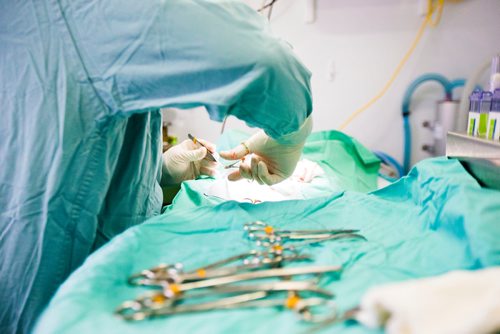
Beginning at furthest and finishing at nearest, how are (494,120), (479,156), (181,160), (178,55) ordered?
(181,160) → (494,120) → (479,156) → (178,55)

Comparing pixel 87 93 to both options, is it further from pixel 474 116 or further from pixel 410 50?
pixel 410 50

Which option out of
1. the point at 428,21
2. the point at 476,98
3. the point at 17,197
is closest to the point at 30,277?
the point at 17,197

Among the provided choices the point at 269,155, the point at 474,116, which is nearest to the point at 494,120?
the point at 474,116

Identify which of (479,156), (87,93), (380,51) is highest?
(380,51)

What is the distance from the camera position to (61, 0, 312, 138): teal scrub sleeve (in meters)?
0.61

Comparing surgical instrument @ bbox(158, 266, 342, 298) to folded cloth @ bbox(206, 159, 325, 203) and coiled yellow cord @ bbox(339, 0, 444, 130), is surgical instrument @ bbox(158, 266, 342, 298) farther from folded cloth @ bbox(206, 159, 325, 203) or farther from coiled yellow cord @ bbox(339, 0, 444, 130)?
coiled yellow cord @ bbox(339, 0, 444, 130)

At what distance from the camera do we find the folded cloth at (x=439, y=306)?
33 centimetres

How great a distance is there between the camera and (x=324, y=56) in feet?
7.21

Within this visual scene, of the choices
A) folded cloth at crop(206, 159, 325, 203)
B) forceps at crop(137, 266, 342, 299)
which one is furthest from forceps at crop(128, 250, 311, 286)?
folded cloth at crop(206, 159, 325, 203)

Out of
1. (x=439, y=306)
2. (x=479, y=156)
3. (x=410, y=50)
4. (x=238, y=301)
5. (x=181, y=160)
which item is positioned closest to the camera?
(x=439, y=306)

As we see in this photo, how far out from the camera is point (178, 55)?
2.02 ft

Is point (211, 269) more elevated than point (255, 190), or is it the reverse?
point (211, 269)

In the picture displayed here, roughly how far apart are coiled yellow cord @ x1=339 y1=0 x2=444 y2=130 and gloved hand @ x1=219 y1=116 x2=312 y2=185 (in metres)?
1.29

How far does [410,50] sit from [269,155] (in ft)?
4.93
